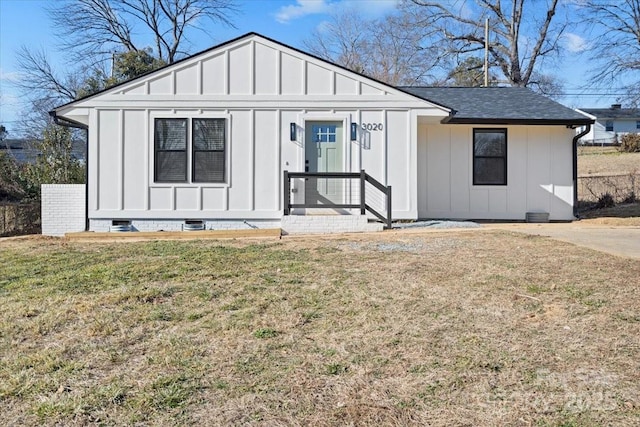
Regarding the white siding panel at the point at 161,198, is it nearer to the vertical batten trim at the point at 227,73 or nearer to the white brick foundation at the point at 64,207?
the white brick foundation at the point at 64,207

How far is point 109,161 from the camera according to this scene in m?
10.6

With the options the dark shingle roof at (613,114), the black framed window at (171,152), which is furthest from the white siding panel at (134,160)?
the dark shingle roof at (613,114)

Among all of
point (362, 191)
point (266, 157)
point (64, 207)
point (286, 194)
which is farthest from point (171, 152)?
point (362, 191)

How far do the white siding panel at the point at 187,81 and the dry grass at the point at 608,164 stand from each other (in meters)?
20.3

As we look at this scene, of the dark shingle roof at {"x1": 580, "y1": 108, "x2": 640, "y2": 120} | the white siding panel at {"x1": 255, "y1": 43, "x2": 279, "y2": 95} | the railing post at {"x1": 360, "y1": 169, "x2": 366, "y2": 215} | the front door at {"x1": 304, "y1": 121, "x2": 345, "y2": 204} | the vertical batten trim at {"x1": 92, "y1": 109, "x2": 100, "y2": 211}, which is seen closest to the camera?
the railing post at {"x1": 360, "y1": 169, "x2": 366, "y2": 215}

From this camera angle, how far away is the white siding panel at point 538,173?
12.1 meters

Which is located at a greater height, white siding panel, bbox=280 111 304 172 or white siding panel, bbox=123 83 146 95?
white siding panel, bbox=123 83 146 95

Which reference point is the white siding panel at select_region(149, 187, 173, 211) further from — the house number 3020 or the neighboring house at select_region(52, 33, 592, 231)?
the house number 3020

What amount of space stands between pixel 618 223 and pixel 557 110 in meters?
3.15

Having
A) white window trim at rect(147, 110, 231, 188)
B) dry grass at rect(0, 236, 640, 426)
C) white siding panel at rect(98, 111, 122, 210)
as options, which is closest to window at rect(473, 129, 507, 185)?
dry grass at rect(0, 236, 640, 426)

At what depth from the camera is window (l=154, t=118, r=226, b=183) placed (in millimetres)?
10680

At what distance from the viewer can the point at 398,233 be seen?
923cm

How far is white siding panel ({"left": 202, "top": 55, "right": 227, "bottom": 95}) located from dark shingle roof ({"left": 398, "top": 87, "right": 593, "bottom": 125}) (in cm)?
449

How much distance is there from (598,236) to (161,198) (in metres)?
8.61
